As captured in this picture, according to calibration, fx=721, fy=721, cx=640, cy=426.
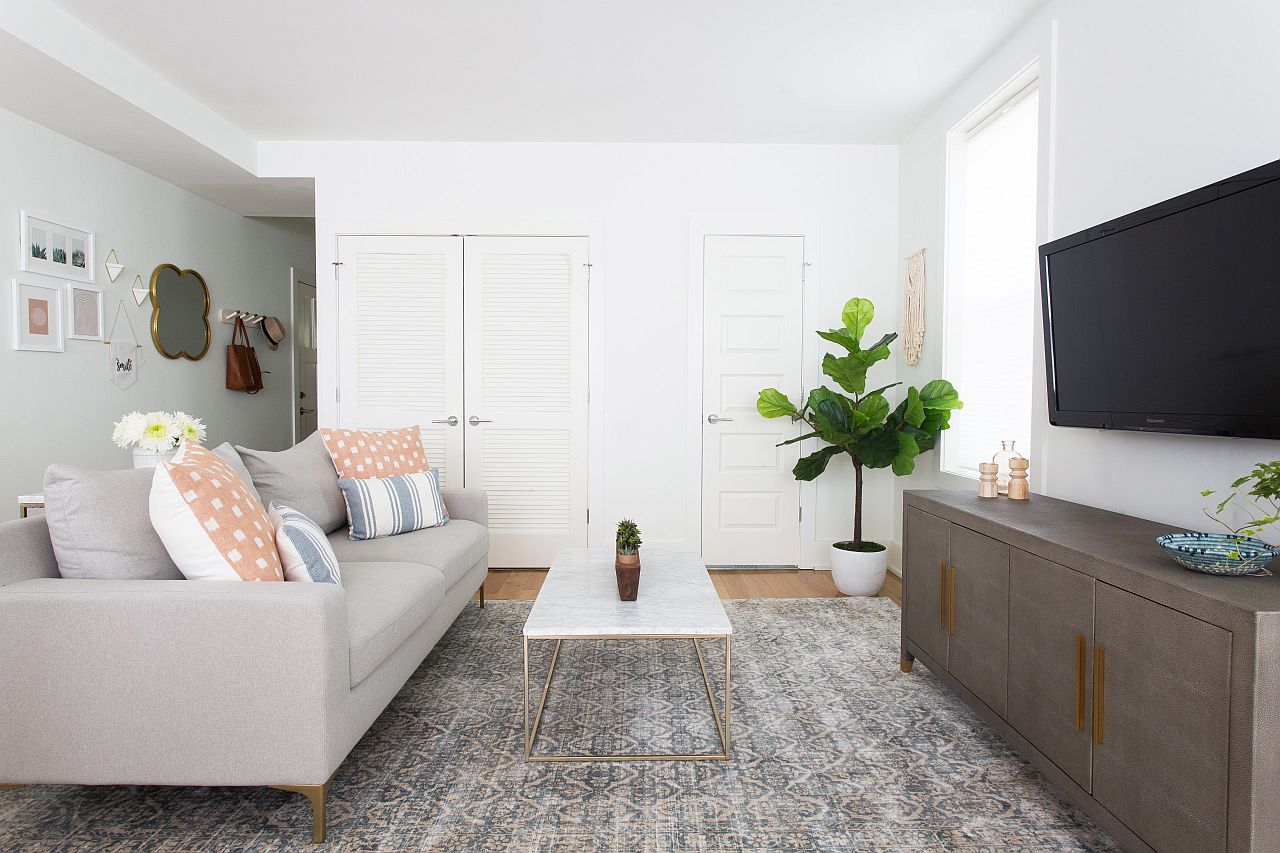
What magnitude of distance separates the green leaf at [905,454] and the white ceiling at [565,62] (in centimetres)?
172

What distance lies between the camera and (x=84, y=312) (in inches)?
150

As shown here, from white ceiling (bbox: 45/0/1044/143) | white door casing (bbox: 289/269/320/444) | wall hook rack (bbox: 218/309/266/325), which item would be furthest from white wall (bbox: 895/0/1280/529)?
white door casing (bbox: 289/269/320/444)

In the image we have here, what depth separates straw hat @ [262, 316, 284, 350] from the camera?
5500 millimetres

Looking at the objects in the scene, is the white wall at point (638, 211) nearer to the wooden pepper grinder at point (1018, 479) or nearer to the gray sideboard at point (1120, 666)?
the wooden pepper grinder at point (1018, 479)

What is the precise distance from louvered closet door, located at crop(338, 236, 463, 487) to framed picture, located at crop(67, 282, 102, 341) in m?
1.21

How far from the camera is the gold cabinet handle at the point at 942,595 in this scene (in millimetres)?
2432

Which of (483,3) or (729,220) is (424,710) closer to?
(483,3)

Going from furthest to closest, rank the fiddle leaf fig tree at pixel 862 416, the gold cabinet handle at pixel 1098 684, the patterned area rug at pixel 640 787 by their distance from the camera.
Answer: the fiddle leaf fig tree at pixel 862 416 → the patterned area rug at pixel 640 787 → the gold cabinet handle at pixel 1098 684

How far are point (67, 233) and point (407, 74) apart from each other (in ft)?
6.48

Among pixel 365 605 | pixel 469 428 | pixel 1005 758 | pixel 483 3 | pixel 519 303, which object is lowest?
pixel 1005 758

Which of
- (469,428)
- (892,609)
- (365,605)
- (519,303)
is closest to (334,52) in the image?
(519,303)

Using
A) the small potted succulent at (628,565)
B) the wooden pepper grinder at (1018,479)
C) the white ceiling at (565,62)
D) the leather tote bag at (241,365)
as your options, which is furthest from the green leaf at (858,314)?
the leather tote bag at (241,365)

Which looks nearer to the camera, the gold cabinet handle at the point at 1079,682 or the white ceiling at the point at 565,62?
the gold cabinet handle at the point at 1079,682

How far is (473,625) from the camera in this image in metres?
3.33
